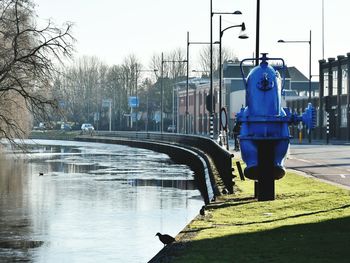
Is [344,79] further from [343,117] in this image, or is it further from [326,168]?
[326,168]

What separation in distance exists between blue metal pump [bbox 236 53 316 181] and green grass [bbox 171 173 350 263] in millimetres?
1157

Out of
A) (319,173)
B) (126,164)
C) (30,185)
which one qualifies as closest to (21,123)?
(126,164)

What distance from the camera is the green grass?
1348 cm

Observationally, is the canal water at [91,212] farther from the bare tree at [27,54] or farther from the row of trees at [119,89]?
the row of trees at [119,89]

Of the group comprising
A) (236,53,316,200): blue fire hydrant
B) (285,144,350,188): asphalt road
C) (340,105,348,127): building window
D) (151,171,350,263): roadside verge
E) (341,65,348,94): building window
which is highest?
(341,65,348,94): building window

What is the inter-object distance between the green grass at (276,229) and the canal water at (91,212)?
1.72 m

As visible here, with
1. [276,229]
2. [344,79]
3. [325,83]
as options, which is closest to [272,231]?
[276,229]

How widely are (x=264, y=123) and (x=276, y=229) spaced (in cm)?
493

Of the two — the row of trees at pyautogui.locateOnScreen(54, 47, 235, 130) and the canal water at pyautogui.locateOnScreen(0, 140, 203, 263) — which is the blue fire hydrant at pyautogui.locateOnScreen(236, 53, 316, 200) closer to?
the canal water at pyautogui.locateOnScreen(0, 140, 203, 263)

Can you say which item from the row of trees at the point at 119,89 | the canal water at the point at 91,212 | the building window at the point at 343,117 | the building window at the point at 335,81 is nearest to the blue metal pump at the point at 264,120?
the canal water at the point at 91,212

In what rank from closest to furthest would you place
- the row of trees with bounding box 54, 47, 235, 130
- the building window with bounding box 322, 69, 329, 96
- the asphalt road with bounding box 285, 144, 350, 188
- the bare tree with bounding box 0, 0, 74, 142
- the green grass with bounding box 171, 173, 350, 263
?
the green grass with bounding box 171, 173, 350, 263
the asphalt road with bounding box 285, 144, 350, 188
the bare tree with bounding box 0, 0, 74, 142
the building window with bounding box 322, 69, 329, 96
the row of trees with bounding box 54, 47, 235, 130

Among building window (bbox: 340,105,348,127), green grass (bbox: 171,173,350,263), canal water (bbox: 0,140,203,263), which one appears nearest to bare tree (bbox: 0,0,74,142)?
canal water (bbox: 0,140,203,263)

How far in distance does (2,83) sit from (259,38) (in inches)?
767

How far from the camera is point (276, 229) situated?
16.1 metres
